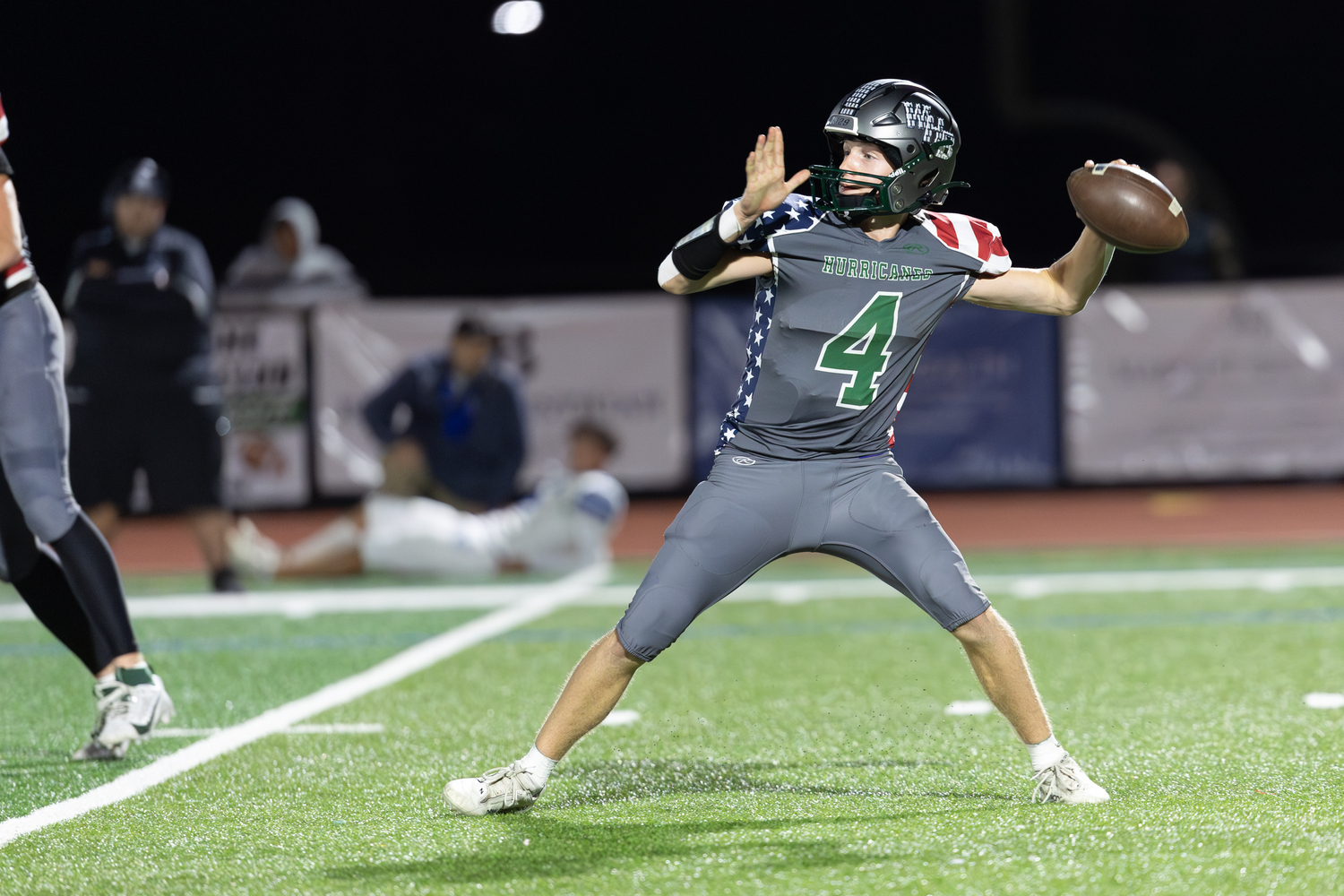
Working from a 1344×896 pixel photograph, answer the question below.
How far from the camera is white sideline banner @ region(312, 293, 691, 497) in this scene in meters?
11.8

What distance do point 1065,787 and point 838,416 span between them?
99 cm

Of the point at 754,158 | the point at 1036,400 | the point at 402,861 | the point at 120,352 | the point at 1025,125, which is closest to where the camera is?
the point at 402,861

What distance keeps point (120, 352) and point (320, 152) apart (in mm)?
Result: 13489

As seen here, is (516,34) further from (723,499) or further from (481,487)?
(723,499)

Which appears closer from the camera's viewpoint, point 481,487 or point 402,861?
point 402,861

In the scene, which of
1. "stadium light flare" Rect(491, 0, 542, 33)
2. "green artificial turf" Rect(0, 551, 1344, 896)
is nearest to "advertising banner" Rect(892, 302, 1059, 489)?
"green artificial turf" Rect(0, 551, 1344, 896)

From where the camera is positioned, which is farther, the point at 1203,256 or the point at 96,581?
the point at 1203,256

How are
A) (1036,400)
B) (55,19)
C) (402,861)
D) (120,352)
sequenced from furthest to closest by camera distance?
(55,19) < (1036,400) < (120,352) < (402,861)

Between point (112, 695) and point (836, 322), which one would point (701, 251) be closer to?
point (836, 322)

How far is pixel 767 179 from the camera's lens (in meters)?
3.53

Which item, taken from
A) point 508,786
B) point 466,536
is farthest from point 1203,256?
point 508,786

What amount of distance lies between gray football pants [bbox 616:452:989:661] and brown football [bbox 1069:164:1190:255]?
76cm

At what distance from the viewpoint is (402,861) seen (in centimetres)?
330

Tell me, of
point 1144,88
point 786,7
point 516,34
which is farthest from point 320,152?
point 1144,88
